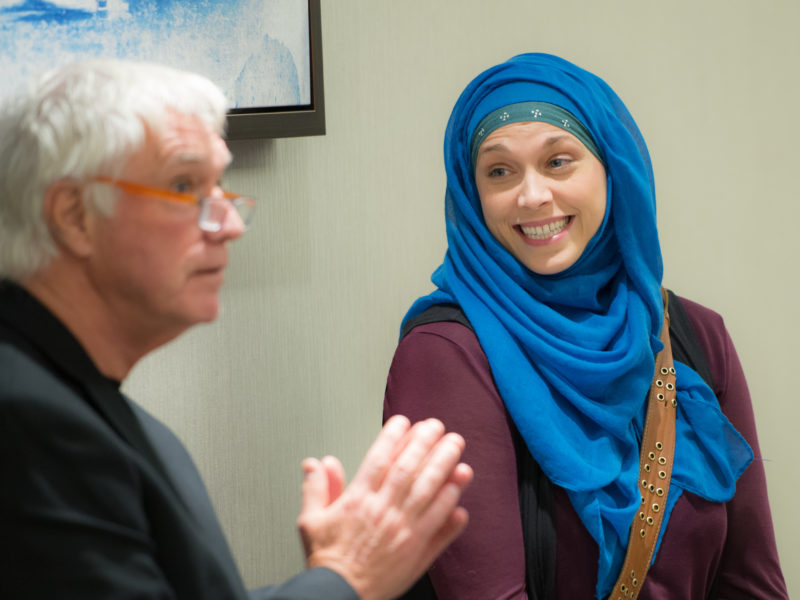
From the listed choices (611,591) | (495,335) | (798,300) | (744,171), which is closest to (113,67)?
(495,335)

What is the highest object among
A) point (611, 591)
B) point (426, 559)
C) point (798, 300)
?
point (798, 300)

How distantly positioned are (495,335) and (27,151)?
0.92 m

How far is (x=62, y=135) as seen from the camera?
0.83m

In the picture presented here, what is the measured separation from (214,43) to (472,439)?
3.13 ft

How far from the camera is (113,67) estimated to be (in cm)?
89

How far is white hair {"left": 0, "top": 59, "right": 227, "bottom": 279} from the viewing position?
835mm

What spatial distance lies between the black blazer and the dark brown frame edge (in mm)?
1057

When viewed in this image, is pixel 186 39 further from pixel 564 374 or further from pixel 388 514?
pixel 388 514

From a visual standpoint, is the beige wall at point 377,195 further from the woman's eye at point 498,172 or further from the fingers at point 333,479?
the fingers at point 333,479

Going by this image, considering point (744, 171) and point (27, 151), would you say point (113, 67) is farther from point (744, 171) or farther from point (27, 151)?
point (744, 171)

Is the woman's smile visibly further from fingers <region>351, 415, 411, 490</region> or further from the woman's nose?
fingers <region>351, 415, 411, 490</region>

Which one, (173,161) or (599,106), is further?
(599,106)

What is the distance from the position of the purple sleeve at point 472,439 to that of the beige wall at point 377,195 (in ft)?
1.62

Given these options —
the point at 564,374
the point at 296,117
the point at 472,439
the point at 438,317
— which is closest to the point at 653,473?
the point at 564,374
